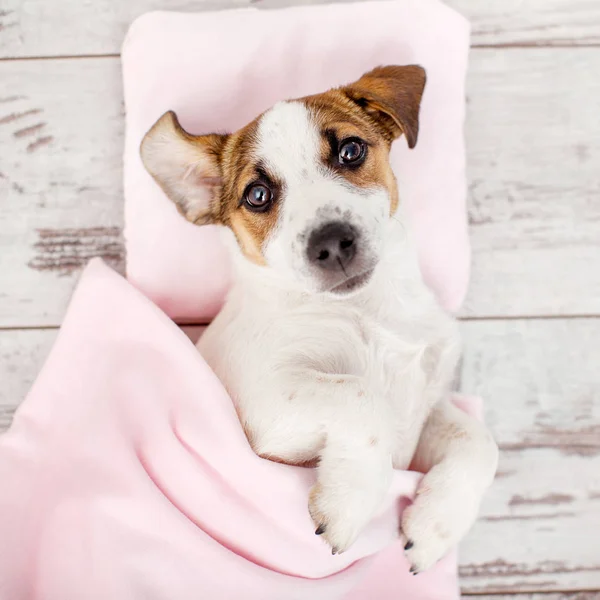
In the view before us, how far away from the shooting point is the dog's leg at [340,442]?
60.3 inches

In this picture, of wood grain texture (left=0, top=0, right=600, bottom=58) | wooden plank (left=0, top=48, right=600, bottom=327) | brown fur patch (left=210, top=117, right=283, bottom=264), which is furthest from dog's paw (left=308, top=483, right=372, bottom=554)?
wood grain texture (left=0, top=0, right=600, bottom=58)

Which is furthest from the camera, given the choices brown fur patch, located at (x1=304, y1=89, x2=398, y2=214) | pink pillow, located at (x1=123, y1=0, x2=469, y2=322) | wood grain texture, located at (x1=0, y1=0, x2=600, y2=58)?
wood grain texture, located at (x1=0, y1=0, x2=600, y2=58)

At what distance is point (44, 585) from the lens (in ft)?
5.59

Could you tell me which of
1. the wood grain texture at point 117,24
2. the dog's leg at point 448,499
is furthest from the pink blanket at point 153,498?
the wood grain texture at point 117,24

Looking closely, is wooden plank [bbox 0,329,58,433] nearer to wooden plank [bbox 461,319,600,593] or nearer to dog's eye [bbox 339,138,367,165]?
dog's eye [bbox 339,138,367,165]

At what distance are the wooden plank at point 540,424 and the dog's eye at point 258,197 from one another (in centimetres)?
109

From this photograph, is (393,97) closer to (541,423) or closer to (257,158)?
(257,158)

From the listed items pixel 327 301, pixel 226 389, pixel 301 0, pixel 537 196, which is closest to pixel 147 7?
pixel 301 0

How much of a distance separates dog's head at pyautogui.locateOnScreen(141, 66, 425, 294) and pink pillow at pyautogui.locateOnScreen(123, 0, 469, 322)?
23cm

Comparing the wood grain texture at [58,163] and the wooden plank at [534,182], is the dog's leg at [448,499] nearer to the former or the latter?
the wooden plank at [534,182]

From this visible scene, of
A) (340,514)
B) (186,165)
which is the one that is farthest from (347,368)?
(186,165)

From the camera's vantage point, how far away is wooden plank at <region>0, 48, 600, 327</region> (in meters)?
2.25

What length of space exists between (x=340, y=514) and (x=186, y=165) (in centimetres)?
122

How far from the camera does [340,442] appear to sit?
156 centimetres
